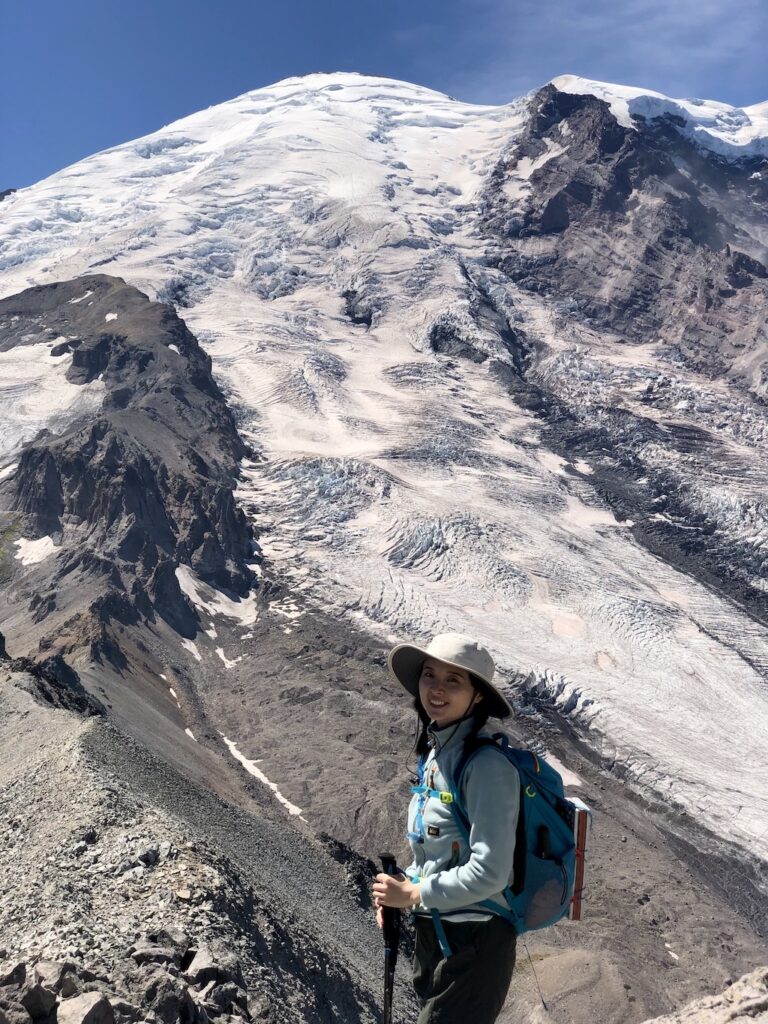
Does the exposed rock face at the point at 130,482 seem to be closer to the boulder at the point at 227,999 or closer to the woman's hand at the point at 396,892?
the boulder at the point at 227,999

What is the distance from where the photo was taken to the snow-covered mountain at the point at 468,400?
6488 cm

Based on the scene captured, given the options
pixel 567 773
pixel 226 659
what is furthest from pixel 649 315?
pixel 567 773

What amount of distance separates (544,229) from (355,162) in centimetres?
3690

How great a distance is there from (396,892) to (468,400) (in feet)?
366

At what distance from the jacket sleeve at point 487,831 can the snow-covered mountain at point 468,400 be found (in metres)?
40.2

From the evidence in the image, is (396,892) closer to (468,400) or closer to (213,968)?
(213,968)

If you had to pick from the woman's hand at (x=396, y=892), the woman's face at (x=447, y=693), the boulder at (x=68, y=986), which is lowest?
the boulder at (x=68, y=986)

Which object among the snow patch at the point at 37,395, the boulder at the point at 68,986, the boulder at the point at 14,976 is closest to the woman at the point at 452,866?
the boulder at the point at 14,976

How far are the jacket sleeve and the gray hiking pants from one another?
320mm

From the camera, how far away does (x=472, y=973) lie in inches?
188

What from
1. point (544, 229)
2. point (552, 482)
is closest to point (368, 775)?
point (552, 482)

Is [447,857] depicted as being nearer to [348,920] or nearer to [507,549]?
[348,920]

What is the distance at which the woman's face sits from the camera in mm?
4824

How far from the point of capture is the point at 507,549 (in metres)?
81.5
